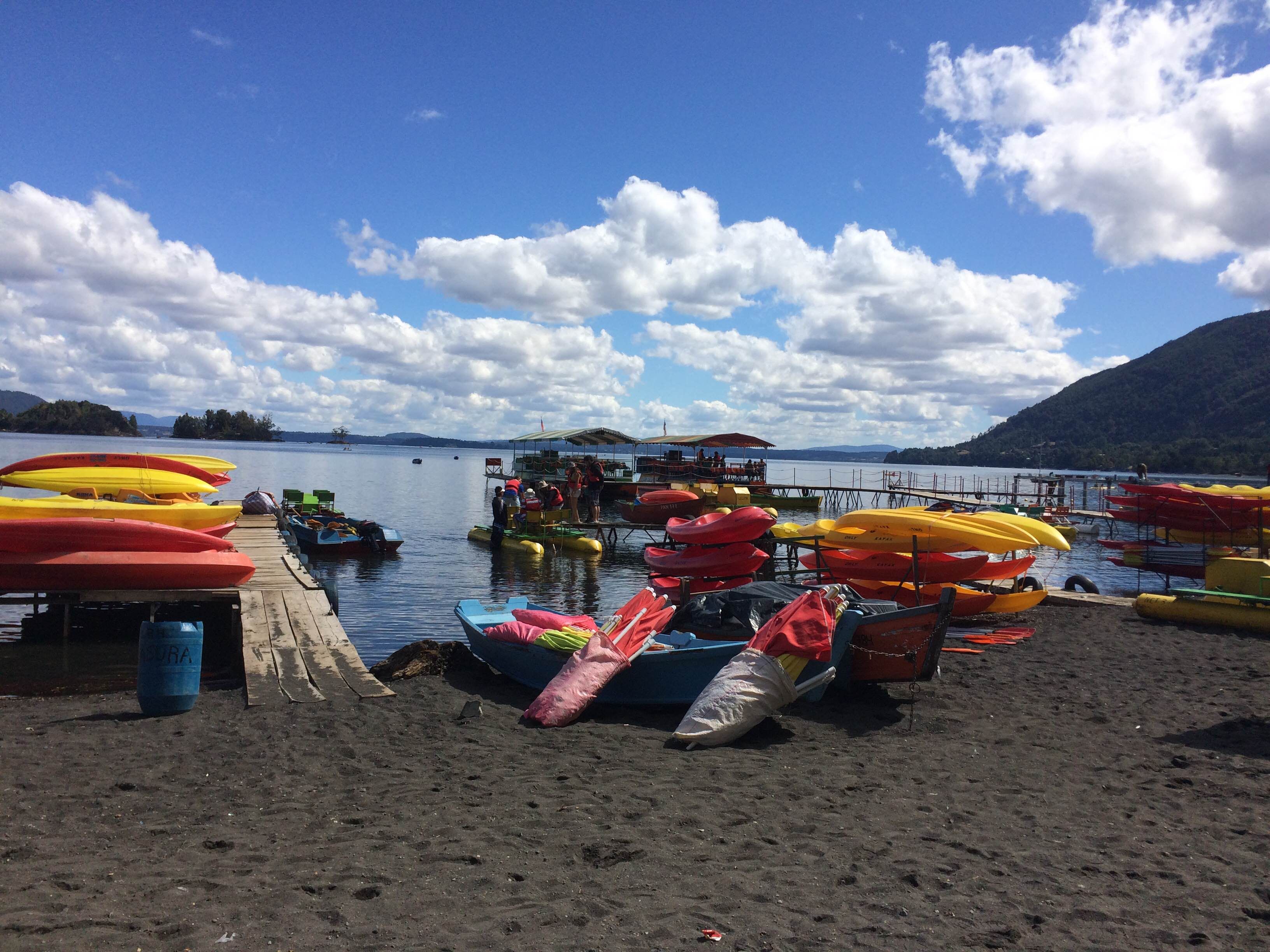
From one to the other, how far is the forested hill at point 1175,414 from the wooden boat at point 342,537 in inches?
4604

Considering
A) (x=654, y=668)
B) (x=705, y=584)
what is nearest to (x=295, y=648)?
(x=654, y=668)

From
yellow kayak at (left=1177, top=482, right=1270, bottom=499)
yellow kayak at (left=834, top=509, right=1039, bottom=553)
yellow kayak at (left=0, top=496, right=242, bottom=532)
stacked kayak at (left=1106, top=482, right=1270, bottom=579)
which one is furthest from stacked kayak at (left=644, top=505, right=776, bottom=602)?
yellow kayak at (left=1177, top=482, right=1270, bottom=499)

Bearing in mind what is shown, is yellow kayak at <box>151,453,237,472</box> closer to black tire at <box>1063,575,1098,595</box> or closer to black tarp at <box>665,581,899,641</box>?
black tarp at <box>665,581,899,641</box>

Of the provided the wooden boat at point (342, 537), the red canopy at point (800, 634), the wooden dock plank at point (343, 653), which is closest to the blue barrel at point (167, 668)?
the wooden dock plank at point (343, 653)

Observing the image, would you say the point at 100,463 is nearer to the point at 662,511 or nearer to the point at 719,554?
the point at 719,554

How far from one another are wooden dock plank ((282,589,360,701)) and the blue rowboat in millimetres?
2025

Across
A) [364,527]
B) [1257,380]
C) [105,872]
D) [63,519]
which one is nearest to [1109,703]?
[105,872]

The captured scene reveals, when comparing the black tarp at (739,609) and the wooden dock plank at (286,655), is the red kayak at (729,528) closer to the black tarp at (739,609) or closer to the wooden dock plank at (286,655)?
the black tarp at (739,609)

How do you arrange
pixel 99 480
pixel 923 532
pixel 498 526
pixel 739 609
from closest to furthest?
1. pixel 739 609
2. pixel 923 532
3. pixel 99 480
4. pixel 498 526

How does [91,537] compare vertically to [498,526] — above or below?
above

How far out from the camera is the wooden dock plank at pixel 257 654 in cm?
875

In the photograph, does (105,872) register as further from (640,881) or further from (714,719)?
(714,719)

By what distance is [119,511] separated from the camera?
14.4 m

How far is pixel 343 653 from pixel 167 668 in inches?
82.7
